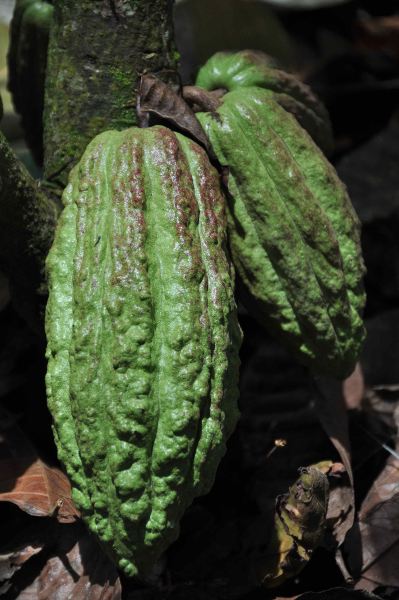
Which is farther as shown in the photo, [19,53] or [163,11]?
[19,53]

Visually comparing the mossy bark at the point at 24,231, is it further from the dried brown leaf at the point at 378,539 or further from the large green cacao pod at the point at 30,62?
the dried brown leaf at the point at 378,539

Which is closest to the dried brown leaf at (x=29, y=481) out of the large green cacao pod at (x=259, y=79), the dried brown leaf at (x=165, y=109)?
the dried brown leaf at (x=165, y=109)

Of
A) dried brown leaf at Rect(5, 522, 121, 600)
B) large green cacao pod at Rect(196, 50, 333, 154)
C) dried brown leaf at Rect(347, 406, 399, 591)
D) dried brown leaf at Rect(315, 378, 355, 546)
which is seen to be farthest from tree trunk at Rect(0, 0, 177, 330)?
dried brown leaf at Rect(347, 406, 399, 591)

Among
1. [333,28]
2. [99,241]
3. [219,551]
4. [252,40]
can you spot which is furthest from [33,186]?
[333,28]

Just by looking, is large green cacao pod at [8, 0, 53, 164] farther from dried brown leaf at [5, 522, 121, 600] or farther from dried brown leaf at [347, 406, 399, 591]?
dried brown leaf at [347, 406, 399, 591]

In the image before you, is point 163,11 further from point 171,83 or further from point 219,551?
point 219,551
